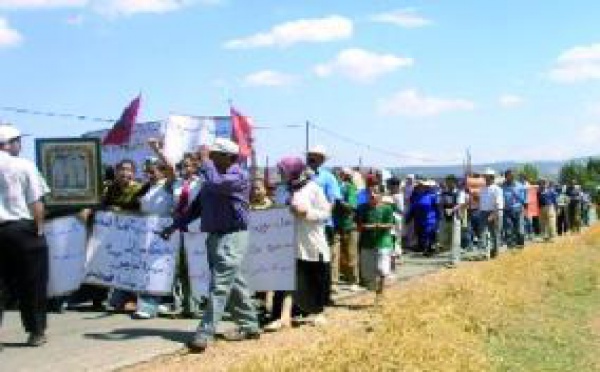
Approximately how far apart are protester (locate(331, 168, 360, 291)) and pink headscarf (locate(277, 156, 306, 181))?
11.4 feet

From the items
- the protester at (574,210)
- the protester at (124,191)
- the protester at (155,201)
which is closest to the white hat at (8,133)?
the protester at (155,201)

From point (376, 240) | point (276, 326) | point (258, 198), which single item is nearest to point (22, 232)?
point (276, 326)

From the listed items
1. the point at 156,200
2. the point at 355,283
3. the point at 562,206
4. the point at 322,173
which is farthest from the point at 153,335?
the point at 562,206

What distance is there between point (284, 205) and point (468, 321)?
7.44 feet

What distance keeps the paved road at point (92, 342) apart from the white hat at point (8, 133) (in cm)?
192

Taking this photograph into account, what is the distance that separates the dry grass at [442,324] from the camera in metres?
8.84

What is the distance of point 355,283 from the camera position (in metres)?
15.8

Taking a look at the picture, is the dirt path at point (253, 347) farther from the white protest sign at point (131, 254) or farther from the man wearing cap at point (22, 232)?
the white protest sign at point (131, 254)

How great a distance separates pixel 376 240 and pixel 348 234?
2.04 metres

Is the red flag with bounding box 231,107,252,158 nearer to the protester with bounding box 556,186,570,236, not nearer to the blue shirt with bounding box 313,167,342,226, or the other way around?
the blue shirt with bounding box 313,167,342,226

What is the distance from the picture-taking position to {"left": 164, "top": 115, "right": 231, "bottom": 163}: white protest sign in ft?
50.6

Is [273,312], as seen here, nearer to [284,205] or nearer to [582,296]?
[284,205]

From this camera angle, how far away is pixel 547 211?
3048cm

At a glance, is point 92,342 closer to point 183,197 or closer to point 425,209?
point 183,197
